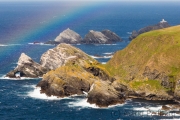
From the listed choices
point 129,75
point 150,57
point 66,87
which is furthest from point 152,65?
point 66,87

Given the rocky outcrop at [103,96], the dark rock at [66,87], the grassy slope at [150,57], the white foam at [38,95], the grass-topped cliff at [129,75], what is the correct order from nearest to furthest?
the rocky outcrop at [103,96]
the grass-topped cliff at [129,75]
the white foam at [38,95]
the dark rock at [66,87]
the grassy slope at [150,57]

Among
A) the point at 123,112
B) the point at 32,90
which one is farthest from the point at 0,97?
the point at 123,112

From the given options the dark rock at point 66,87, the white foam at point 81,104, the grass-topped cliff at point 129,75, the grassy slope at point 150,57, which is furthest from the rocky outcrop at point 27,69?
the white foam at point 81,104

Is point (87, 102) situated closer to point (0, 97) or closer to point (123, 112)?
point (123, 112)

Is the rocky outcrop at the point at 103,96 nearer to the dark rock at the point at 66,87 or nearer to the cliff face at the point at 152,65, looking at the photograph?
the cliff face at the point at 152,65

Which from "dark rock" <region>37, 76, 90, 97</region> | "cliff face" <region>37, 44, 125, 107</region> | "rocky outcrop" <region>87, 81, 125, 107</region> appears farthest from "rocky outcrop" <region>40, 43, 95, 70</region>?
"rocky outcrop" <region>87, 81, 125, 107</region>

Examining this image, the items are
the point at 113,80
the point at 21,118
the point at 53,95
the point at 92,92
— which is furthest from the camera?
the point at 113,80
